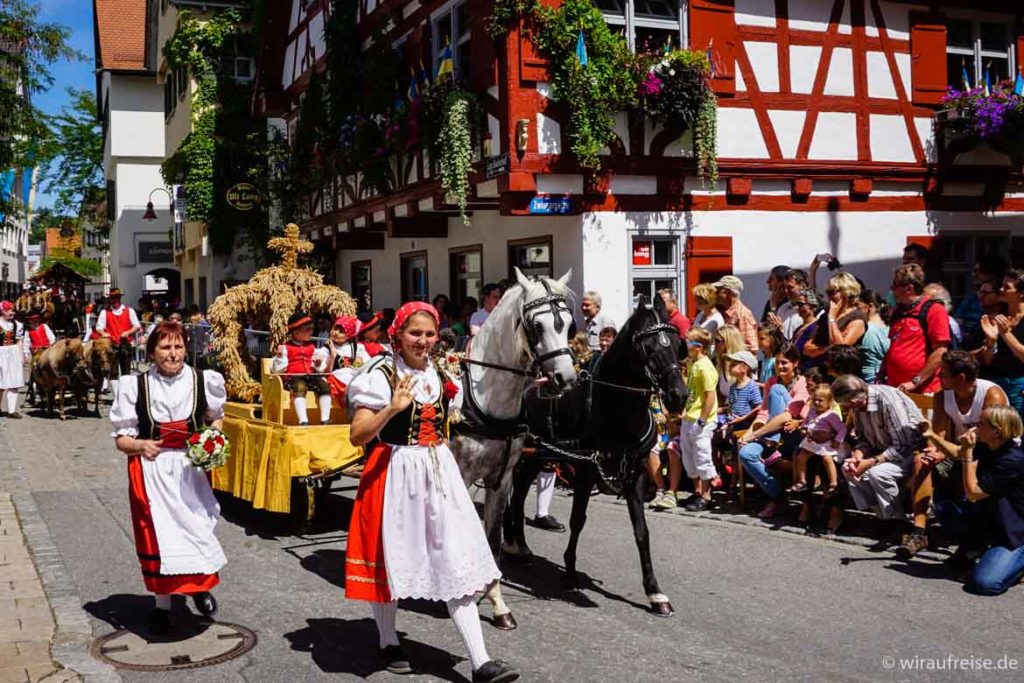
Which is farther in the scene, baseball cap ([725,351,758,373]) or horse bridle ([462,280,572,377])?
baseball cap ([725,351,758,373])

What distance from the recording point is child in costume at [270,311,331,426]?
8.56 m

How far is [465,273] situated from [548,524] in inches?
394

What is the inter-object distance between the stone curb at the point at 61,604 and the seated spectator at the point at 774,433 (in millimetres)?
5544

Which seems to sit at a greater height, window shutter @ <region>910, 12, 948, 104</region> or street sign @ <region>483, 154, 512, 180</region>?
window shutter @ <region>910, 12, 948, 104</region>

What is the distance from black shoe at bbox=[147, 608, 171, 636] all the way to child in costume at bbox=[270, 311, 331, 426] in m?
2.79

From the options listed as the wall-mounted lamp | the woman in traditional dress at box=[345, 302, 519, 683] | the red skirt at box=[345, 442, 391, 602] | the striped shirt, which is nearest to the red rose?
the woman in traditional dress at box=[345, 302, 519, 683]

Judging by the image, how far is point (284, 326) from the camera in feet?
34.1

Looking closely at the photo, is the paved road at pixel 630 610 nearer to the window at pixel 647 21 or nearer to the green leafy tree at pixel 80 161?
the window at pixel 647 21

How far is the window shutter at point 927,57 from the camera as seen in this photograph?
53.4 feet

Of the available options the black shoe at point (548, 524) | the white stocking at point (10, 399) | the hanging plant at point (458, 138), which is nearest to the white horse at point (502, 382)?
the black shoe at point (548, 524)

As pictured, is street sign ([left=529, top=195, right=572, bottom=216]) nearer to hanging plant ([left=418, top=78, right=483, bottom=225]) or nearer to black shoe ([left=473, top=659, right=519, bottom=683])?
hanging plant ([left=418, top=78, right=483, bottom=225])

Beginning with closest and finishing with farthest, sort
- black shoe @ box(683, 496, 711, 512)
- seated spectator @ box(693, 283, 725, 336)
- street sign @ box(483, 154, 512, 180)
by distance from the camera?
1. black shoe @ box(683, 496, 711, 512)
2. seated spectator @ box(693, 283, 725, 336)
3. street sign @ box(483, 154, 512, 180)

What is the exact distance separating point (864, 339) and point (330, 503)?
5.15 meters

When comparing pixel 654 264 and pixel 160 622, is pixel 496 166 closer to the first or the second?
pixel 654 264
